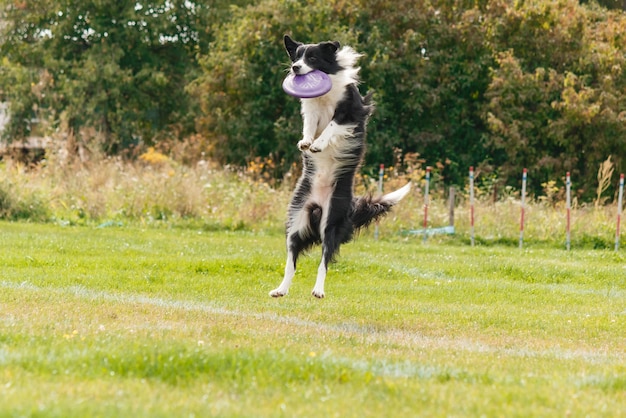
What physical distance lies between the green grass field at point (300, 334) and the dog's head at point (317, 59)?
232cm

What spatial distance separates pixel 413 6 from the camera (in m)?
27.7

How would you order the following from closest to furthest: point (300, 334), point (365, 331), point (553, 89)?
1. point (300, 334)
2. point (365, 331)
3. point (553, 89)

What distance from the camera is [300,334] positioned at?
732 cm

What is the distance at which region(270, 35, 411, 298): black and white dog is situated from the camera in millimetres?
8930

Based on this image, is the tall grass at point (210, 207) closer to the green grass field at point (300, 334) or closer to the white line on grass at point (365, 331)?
the green grass field at point (300, 334)

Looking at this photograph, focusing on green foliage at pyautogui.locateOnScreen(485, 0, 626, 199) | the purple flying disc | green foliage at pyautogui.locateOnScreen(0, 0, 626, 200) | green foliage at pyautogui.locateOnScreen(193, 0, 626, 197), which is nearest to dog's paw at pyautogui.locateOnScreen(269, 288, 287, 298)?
the purple flying disc

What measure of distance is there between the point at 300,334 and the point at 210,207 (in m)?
13.3

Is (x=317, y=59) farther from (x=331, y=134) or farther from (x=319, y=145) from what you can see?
(x=319, y=145)

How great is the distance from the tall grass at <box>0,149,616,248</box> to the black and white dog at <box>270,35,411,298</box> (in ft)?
33.1

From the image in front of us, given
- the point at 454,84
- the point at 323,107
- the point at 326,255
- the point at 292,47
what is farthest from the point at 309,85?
the point at 454,84

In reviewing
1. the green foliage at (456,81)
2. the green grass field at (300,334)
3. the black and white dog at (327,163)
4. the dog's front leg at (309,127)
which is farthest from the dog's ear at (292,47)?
the green foliage at (456,81)

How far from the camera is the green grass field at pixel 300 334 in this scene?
4.75 m

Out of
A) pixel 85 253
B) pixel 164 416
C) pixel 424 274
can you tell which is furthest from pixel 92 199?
pixel 164 416

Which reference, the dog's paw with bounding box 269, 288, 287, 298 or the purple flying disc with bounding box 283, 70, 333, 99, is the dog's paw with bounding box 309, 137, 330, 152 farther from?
the dog's paw with bounding box 269, 288, 287, 298
